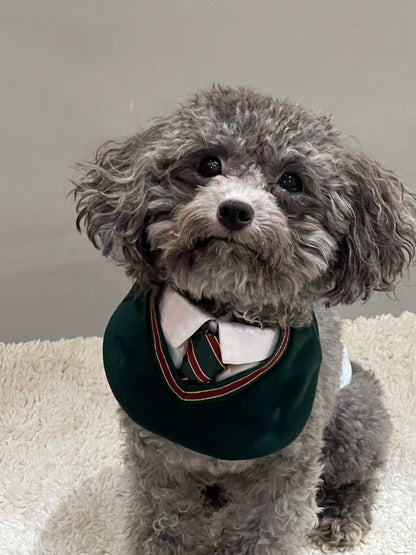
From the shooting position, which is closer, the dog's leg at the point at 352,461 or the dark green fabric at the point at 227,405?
the dark green fabric at the point at 227,405

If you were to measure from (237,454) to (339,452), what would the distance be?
0.31 meters

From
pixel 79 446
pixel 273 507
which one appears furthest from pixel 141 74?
pixel 273 507

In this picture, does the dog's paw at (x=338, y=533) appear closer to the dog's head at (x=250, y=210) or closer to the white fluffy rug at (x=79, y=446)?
the white fluffy rug at (x=79, y=446)

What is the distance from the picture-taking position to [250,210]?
0.94 meters

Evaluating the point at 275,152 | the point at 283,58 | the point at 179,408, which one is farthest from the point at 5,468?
the point at 283,58

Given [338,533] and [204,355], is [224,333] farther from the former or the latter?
[338,533]

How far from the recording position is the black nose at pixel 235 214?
930 mm

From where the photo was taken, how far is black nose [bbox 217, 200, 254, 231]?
0.93 m

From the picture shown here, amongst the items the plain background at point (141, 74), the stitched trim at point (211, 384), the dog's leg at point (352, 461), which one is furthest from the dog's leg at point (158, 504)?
the plain background at point (141, 74)

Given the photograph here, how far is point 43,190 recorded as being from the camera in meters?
1.91

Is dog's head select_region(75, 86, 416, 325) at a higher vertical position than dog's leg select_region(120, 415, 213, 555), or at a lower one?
higher

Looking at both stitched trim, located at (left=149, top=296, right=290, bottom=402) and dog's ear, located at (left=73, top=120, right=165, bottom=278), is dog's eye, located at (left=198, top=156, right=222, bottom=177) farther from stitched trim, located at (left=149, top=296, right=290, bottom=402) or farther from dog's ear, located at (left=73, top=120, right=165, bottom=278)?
stitched trim, located at (left=149, top=296, right=290, bottom=402)

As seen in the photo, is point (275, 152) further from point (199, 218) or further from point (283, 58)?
point (283, 58)

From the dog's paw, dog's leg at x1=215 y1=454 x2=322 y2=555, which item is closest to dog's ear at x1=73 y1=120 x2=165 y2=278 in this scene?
dog's leg at x1=215 y1=454 x2=322 y2=555
